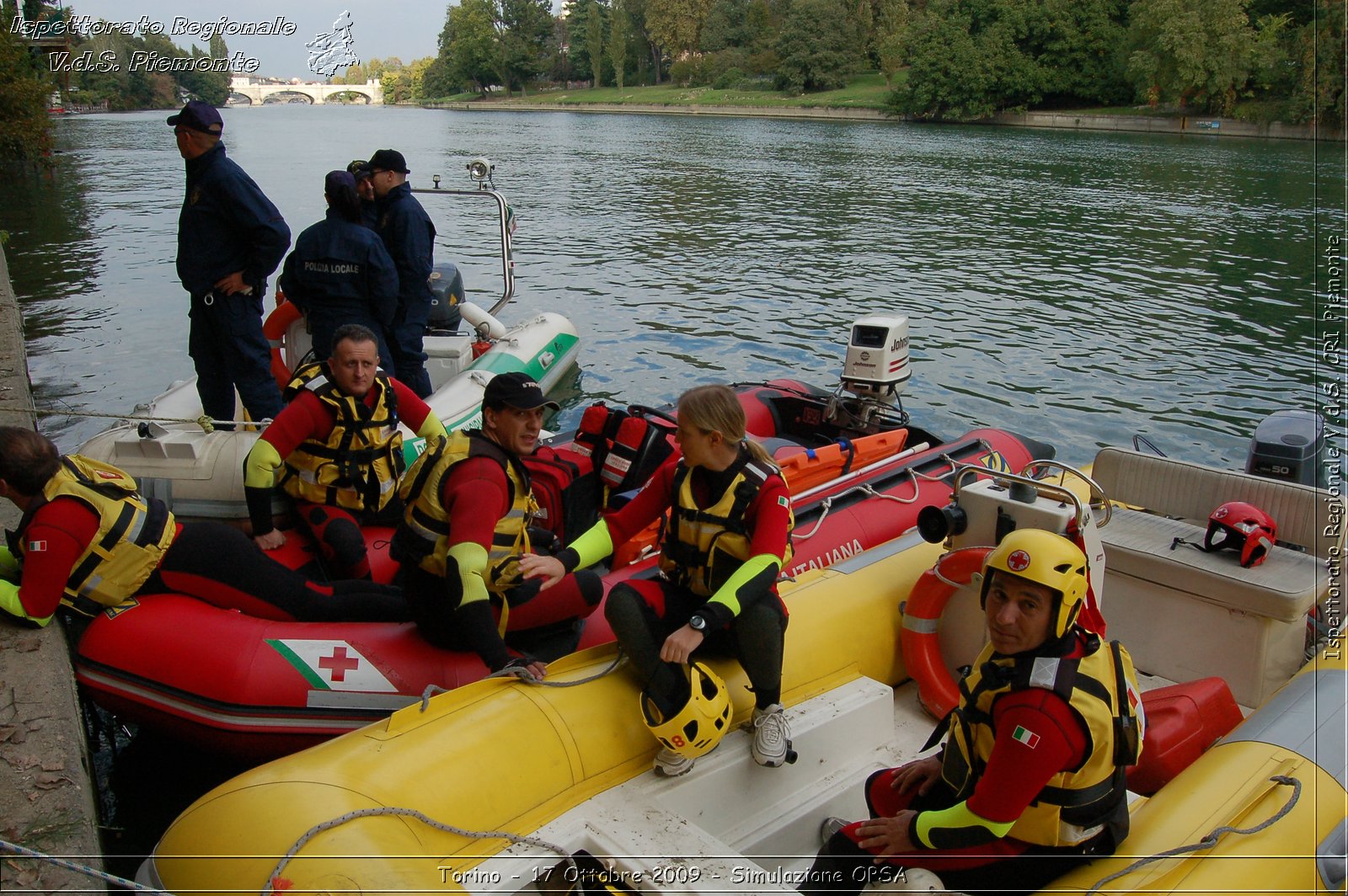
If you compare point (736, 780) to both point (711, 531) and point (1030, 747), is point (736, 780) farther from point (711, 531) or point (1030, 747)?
point (1030, 747)

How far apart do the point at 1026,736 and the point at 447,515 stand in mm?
1826

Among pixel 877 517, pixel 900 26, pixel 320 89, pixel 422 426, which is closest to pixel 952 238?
pixel 877 517

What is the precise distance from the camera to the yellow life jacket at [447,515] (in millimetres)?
3062

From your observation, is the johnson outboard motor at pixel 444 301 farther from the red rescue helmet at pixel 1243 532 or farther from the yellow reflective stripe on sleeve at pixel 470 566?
the red rescue helmet at pixel 1243 532

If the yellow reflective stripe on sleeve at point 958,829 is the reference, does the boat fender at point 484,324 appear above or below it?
above

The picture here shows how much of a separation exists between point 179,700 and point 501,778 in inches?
55.7

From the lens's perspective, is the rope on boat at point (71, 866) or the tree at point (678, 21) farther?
the tree at point (678, 21)

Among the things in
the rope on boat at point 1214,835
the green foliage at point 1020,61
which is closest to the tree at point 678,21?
the green foliage at point 1020,61

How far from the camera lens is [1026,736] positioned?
2.08m

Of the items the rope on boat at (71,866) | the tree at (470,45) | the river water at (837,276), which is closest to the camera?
the rope on boat at (71,866)

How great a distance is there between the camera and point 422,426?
14.4 feet

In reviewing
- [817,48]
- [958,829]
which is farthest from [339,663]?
[817,48]

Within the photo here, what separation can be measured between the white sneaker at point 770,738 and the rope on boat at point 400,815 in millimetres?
624

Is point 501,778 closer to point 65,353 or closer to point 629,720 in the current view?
point 629,720
